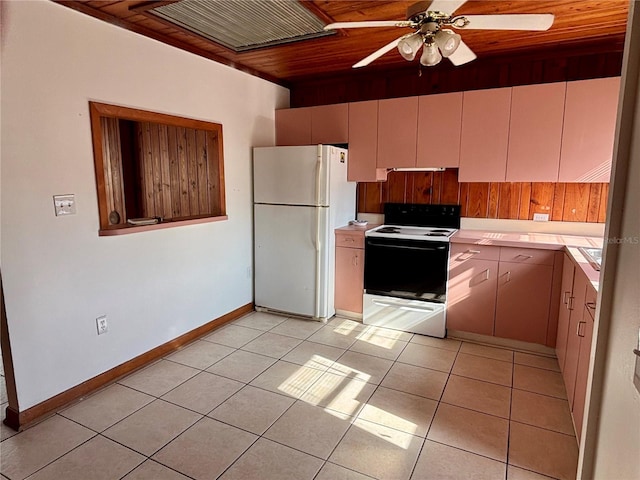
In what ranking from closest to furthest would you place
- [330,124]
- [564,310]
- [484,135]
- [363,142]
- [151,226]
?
[564,310] → [151,226] → [484,135] → [363,142] → [330,124]

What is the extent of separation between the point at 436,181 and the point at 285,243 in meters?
1.57

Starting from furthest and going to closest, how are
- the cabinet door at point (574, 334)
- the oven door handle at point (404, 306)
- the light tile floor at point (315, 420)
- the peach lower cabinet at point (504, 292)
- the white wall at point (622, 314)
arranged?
the oven door handle at point (404, 306), the peach lower cabinet at point (504, 292), the cabinet door at point (574, 334), the light tile floor at point (315, 420), the white wall at point (622, 314)

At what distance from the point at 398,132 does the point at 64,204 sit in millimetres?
2618

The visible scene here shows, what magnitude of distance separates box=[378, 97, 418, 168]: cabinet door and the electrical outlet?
257 centimetres

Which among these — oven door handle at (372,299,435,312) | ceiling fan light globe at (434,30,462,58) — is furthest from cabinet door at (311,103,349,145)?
ceiling fan light globe at (434,30,462,58)

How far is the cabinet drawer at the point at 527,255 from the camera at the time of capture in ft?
9.32

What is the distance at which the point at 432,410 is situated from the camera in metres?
2.28

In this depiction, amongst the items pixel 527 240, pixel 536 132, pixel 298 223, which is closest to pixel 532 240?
pixel 527 240

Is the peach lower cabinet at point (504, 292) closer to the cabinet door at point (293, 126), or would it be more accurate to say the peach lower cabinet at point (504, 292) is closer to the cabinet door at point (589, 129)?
the cabinet door at point (589, 129)

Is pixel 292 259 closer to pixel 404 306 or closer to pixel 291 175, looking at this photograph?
pixel 291 175

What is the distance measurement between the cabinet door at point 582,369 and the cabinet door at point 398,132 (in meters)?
1.91

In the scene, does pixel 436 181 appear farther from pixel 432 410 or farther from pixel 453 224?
pixel 432 410

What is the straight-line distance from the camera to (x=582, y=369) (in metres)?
1.95

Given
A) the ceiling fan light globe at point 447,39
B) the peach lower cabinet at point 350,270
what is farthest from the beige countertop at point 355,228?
the ceiling fan light globe at point 447,39
